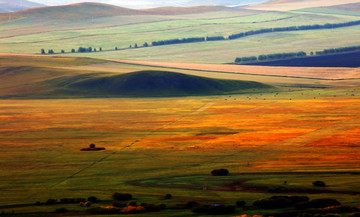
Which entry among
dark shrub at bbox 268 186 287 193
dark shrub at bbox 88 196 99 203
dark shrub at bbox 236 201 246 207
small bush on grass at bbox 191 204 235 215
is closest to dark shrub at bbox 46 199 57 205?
dark shrub at bbox 88 196 99 203

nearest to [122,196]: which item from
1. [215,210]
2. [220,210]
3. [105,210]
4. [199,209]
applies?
[105,210]

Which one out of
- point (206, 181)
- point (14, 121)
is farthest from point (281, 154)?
point (14, 121)

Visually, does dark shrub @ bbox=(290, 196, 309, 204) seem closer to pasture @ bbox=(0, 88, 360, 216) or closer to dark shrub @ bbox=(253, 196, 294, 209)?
dark shrub @ bbox=(253, 196, 294, 209)

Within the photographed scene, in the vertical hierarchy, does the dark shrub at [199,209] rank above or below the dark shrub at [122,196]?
above

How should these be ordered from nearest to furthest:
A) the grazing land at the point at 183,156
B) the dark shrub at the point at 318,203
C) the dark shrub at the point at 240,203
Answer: the dark shrub at the point at 318,203
the dark shrub at the point at 240,203
the grazing land at the point at 183,156

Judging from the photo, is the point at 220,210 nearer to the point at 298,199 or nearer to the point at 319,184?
the point at 298,199

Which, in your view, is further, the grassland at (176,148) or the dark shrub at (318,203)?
the grassland at (176,148)

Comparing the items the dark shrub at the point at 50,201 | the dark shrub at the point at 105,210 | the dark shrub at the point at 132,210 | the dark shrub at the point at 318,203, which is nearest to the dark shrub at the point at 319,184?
the dark shrub at the point at 318,203

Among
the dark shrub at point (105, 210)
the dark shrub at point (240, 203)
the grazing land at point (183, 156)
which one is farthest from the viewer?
the grazing land at point (183, 156)

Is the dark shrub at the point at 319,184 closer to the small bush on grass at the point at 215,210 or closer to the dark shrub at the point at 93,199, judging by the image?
the small bush on grass at the point at 215,210

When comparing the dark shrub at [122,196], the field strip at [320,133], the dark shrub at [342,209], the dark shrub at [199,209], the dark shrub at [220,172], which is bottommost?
the field strip at [320,133]
